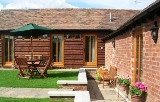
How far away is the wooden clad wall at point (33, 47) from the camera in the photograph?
19266 mm

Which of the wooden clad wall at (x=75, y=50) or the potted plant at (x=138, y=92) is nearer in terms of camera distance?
the potted plant at (x=138, y=92)

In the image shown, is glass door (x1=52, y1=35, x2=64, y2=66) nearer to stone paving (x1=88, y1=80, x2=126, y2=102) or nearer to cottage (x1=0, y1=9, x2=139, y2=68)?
cottage (x1=0, y1=9, x2=139, y2=68)

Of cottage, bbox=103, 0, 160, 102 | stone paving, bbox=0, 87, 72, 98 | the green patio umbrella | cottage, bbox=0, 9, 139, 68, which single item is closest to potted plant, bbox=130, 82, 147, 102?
A: cottage, bbox=103, 0, 160, 102

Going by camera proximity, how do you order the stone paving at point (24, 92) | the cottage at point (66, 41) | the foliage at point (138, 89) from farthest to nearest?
the cottage at point (66, 41) < the stone paving at point (24, 92) < the foliage at point (138, 89)

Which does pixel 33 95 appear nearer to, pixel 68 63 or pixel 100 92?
pixel 100 92

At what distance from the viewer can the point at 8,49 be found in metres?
20.0

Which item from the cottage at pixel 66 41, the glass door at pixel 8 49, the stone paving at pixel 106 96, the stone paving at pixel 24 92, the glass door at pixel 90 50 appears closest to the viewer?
the stone paving at pixel 24 92

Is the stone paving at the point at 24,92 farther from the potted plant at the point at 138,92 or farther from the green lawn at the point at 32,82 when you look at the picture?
the potted plant at the point at 138,92

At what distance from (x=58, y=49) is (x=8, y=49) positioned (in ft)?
11.0

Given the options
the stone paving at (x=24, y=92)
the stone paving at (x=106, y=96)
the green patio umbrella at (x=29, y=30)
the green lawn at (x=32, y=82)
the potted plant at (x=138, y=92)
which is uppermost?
the green patio umbrella at (x=29, y=30)

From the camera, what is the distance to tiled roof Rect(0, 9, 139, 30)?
63.9 ft

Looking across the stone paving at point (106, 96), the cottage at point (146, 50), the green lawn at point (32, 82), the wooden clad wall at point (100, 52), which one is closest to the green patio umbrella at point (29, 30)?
the green lawn at point (32, 82)

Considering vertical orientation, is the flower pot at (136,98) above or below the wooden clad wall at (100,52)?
below

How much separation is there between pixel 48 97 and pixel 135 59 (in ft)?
8.44
